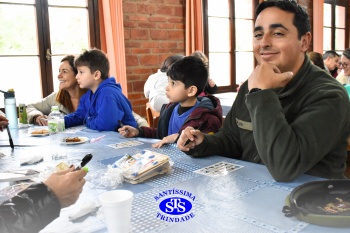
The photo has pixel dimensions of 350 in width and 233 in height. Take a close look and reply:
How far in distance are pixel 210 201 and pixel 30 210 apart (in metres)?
0.49

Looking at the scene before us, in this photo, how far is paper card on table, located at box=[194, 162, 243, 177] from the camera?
1.28m

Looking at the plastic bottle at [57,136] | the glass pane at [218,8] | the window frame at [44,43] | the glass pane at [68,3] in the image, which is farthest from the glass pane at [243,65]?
the plastic bottle at [57,136]

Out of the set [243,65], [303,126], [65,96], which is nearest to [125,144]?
[303,126]

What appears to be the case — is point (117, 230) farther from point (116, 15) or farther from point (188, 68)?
point (116, 15)

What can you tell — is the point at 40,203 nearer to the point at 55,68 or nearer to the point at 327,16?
the point at 55,68

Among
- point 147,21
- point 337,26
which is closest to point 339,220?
point 147,21

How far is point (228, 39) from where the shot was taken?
5.26m

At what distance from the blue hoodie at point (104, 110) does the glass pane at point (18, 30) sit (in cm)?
114

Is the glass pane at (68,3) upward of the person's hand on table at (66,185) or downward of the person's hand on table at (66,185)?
upward

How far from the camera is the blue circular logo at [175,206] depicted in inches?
38.0

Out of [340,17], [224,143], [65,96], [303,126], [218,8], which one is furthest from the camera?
[340,17]

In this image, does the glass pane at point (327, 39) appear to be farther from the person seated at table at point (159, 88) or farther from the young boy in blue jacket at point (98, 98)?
the young boy in blue jacket at point (98, 98)

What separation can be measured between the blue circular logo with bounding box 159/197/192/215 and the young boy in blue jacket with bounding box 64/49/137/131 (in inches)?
57.2

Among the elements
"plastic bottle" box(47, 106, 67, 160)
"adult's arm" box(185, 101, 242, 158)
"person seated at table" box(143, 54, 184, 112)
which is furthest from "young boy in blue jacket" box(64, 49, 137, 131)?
"adult's arm" box(185, 101, 242, 158)
